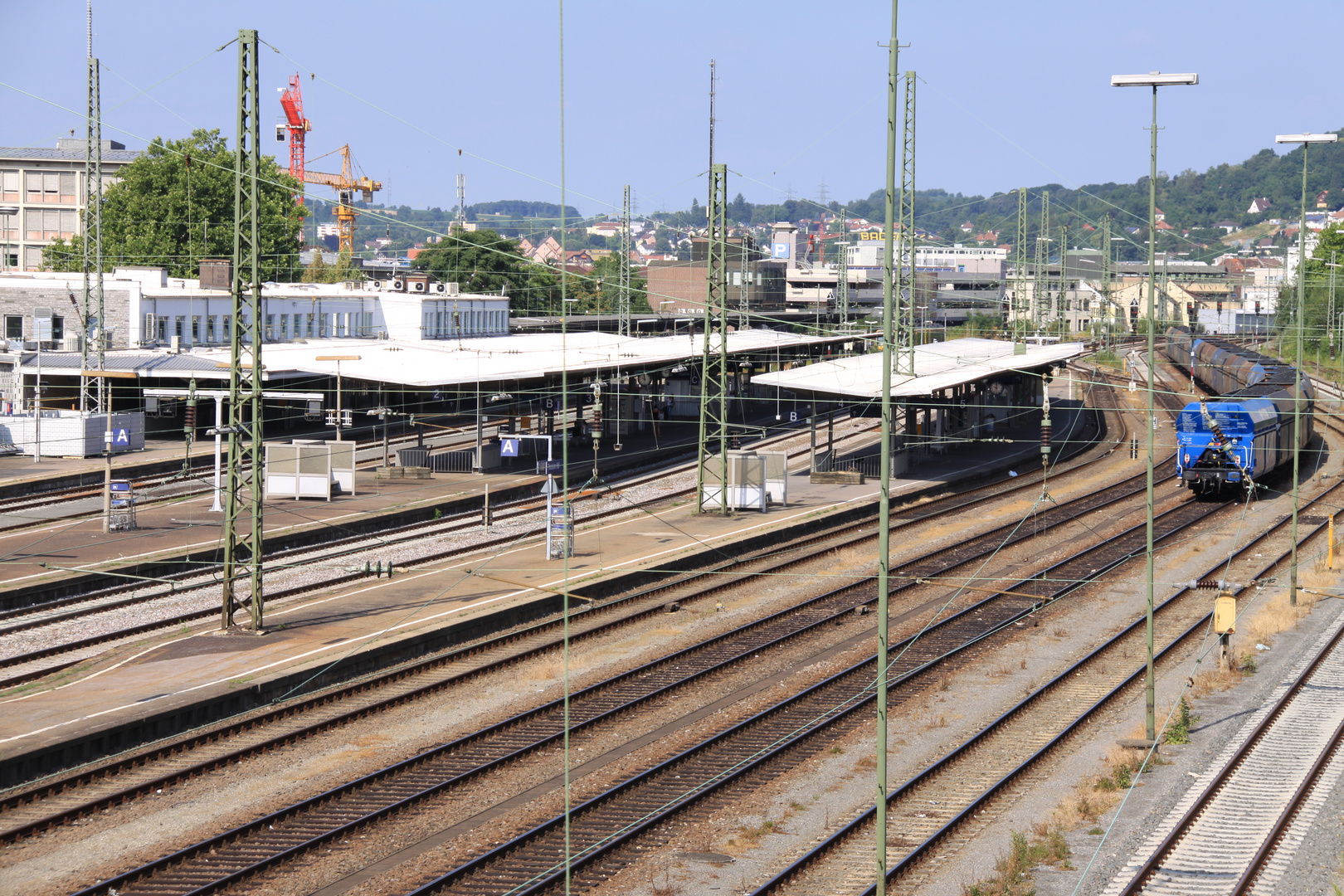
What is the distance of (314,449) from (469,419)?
2284 centimetres

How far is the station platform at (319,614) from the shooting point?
18.3 m

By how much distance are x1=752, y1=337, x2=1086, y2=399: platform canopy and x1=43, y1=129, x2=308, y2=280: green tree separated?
40119 mm

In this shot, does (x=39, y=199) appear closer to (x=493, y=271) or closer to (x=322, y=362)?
(x=493, y=271)

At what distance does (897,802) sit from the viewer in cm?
1680

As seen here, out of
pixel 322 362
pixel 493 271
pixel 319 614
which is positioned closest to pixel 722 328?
pixel 319 614

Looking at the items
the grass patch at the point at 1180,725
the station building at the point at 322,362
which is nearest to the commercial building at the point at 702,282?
the station building at the point at 322,362

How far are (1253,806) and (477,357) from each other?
120ft

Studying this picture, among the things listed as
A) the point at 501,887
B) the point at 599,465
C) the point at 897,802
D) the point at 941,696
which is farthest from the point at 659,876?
the point at 599,465

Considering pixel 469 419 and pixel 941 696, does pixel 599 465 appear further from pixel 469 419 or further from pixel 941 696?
pixel 941 696

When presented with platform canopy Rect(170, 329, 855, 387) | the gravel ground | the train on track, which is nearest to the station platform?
the gravel ground

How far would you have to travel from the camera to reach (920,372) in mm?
51688

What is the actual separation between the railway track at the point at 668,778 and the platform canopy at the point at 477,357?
13.9 m

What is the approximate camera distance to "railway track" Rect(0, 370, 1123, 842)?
53.6ft

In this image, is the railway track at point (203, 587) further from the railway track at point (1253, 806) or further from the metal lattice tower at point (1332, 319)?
the metal lattice tower at point (1332, 319)
